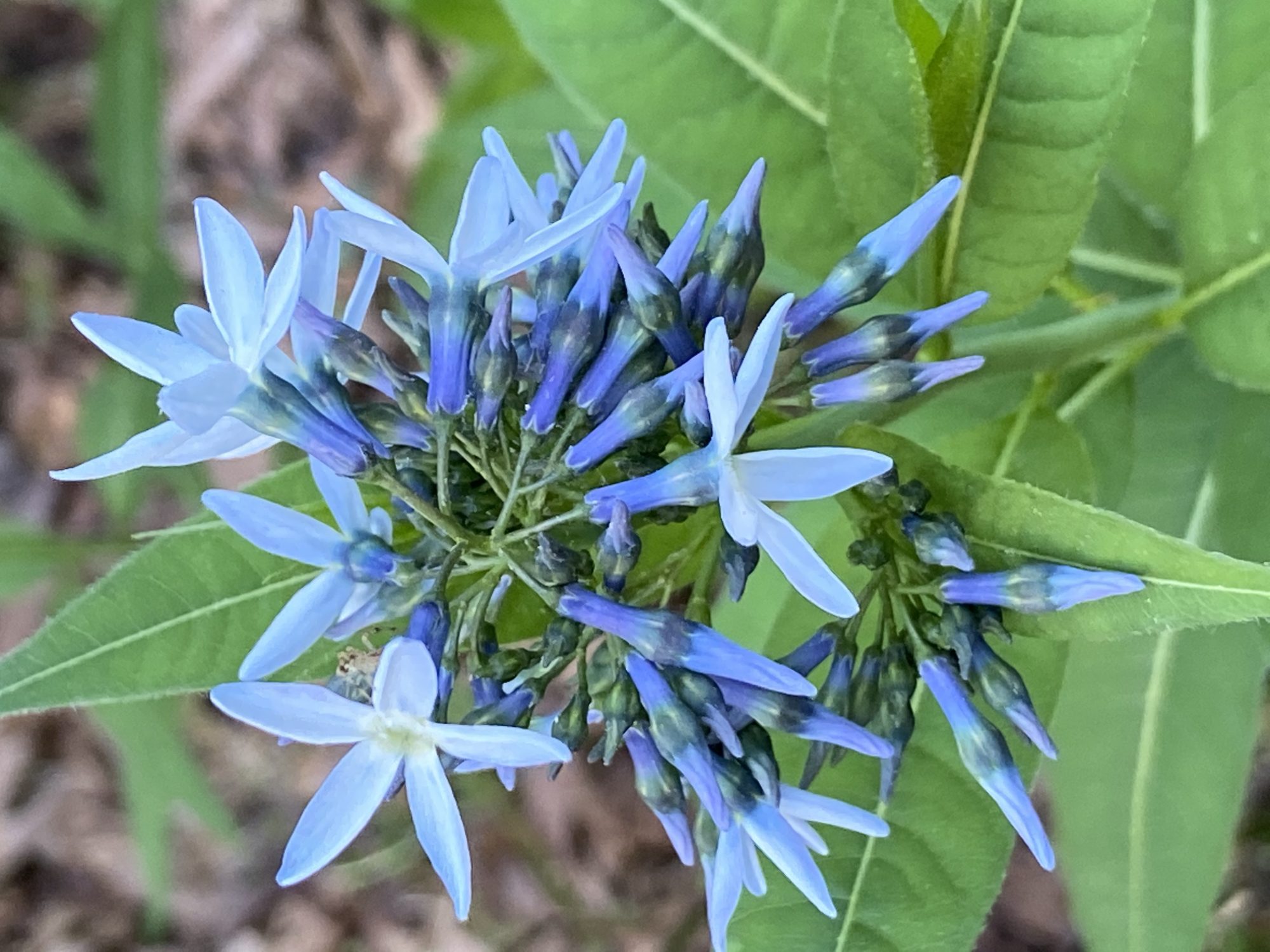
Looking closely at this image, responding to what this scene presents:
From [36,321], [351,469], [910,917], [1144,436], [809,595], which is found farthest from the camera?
[36,321]

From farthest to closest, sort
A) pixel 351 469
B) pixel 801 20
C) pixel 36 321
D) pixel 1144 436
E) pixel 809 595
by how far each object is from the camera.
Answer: pixel 36 321, pixel 1144 436, pixel 801 20, pixel 351 469, pixel 809 595

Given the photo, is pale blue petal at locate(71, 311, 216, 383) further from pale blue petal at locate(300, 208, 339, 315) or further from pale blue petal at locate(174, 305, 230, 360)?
pale blue petal at locate(300, 208, 339, 315)

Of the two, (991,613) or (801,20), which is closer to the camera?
(991,613)

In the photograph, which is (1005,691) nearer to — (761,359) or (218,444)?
(761,359)

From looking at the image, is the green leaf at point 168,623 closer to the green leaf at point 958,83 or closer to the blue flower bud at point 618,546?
the blue flower bud at point 618,546

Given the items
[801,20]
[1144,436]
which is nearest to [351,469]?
[801,20]

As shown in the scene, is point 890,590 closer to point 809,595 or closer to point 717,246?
point 809,595

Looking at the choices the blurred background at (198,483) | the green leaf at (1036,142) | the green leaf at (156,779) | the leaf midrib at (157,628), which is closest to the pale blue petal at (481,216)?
the leaf midrib at (157,628)
